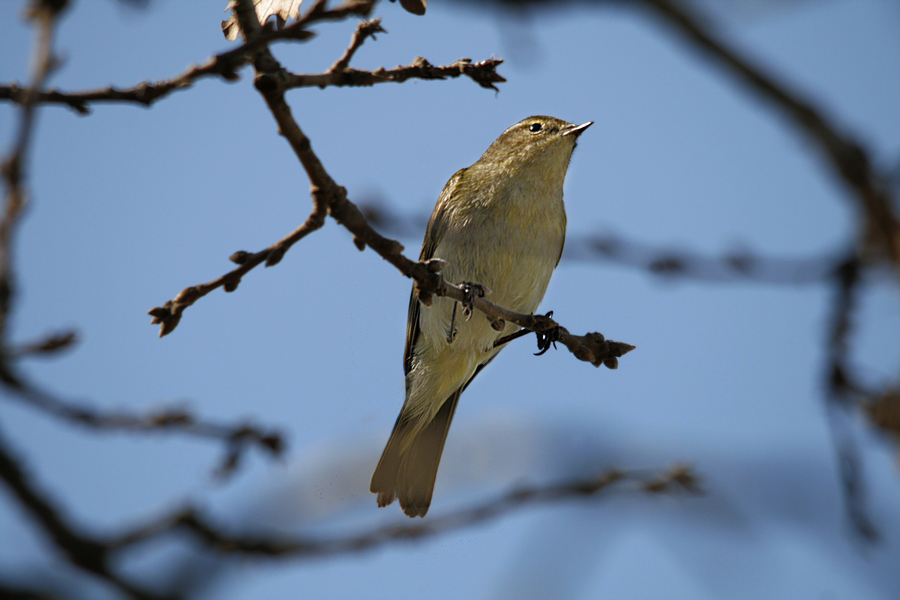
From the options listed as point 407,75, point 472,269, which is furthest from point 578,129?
point 407,75

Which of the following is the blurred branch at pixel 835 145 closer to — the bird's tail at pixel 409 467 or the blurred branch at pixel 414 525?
the blurred branch at pixel 414 525

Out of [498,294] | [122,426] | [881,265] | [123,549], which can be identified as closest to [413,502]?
[498,294]

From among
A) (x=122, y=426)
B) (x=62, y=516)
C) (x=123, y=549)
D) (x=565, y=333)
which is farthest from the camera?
(x=565, y=333)

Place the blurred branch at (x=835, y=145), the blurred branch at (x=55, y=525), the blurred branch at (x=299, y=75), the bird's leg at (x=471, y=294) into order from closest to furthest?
1. the blurred branch at (x=835, y=145)
2. the blurred branch at (x=55, y=525)
3. the blurred branch at (x=299, y=75)
4. the bird's leg at (x=471, y=294)

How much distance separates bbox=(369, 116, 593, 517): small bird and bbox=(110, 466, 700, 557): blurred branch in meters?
1.68

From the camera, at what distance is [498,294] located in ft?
16.3

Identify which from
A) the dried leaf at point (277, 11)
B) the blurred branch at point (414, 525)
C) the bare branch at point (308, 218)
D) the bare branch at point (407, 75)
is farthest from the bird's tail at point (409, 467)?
the dried leaf at point (277, 11)

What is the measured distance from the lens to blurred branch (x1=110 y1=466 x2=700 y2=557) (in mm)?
2160

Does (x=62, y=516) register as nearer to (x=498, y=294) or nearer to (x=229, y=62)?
(x=229, y=62)

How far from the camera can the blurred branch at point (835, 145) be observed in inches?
42.1

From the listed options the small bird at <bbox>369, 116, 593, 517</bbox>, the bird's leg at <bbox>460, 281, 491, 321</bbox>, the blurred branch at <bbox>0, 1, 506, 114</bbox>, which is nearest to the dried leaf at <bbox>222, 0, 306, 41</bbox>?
the blurred branch at <bbox>0, 1, 506, 114</bbox>

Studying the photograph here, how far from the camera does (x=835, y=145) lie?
3.67 feet

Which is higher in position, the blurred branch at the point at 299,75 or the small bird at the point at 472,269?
the small bird at the point at 472,269

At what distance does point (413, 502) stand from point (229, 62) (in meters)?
3.29
